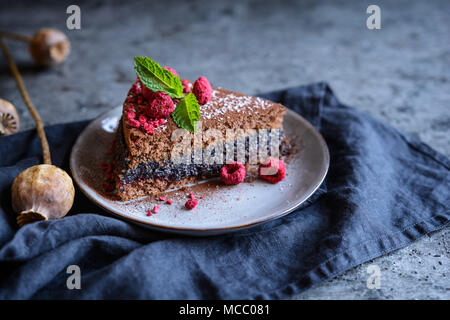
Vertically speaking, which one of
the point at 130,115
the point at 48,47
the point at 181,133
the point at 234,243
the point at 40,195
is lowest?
the point at 234,243

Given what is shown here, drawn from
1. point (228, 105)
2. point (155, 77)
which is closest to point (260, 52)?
point (228, 105)

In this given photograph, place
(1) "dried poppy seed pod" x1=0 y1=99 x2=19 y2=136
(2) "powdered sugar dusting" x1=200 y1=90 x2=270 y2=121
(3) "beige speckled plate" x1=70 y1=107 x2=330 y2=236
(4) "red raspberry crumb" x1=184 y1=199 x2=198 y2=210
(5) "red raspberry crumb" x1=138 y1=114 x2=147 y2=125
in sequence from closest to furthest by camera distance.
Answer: (3) "beige speckled plate" x1=70 y1=107 x2=330 y2=236, (4) "red raspberry crumb" x1=184 y1=199 x2=198 y2=210, (5) "red raspberry crumb" x1=138 y1=114 x2=147 y2=125, (2) "powdered sugar dusting" x1=200 y1=90 x2=270 y2=121, (1) "dried poppy seed pod" x1=0 y1=99 x2=19 y2=136

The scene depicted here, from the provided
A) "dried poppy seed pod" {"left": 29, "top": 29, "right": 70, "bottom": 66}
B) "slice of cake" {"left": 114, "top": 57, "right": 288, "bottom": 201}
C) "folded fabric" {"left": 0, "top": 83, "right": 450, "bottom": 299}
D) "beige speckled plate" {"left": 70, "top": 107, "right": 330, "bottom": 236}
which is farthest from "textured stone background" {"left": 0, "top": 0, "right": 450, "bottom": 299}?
"slice of cake" {"left": 114, "top": 57, "right": 288, "bottom": 201}

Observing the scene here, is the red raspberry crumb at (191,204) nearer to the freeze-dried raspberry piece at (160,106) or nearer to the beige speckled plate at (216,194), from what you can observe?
the beige speckled plate at (216,194)

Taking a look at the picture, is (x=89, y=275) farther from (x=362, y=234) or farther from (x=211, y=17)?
(x=211, y=17)

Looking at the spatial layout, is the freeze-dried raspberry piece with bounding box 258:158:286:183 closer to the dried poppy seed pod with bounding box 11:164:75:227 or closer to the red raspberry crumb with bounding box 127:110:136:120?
the red raspberry crumb with bounding box 127:110:136:120

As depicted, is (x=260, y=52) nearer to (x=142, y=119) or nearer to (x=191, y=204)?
(x=142, y=119)

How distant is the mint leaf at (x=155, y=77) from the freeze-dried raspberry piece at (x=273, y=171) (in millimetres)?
704

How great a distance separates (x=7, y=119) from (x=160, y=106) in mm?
1141

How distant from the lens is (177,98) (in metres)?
2.67

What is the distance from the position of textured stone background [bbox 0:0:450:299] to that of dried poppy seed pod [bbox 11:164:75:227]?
1.23 metres

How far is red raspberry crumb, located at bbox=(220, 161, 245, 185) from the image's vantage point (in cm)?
258

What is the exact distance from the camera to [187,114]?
2492 millimetres
